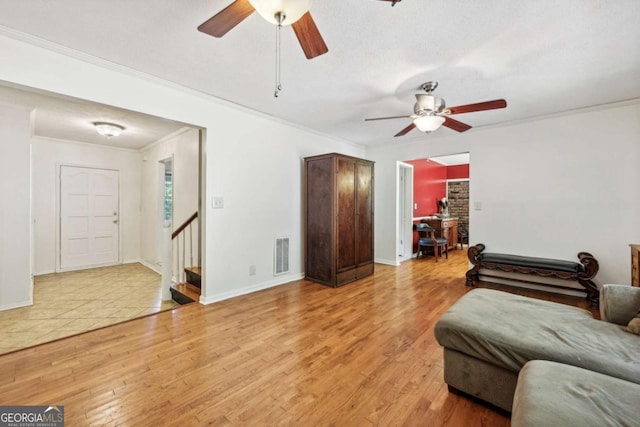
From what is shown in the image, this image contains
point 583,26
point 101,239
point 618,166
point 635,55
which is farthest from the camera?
point 101,239

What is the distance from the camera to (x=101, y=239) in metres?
5.46

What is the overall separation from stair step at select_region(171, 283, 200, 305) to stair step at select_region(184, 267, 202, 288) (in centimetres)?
6

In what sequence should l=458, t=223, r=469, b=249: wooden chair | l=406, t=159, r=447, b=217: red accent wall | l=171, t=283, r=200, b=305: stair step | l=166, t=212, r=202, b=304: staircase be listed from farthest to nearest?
l=458, t=223, r=469, b=249: wooden chair < l=406, t=159, r=447, b=217: red accent wall < l=166, t=212, r=202, b=304: staircase < l=171, t=283, r=200, b=305: stair step

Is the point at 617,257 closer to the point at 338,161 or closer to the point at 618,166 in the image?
the point at 618,166

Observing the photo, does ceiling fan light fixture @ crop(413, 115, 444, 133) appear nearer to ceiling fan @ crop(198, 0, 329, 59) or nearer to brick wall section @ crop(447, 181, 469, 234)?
ceiling fan @ crop(198, 0, 329, 59)

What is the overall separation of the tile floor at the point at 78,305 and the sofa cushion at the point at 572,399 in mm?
3472

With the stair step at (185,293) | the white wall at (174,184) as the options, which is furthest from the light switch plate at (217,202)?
the stair step at (185,293)

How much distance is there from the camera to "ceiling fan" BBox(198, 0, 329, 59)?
50.4 inches

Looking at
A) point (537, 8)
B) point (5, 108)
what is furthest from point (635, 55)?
point (5, 108)

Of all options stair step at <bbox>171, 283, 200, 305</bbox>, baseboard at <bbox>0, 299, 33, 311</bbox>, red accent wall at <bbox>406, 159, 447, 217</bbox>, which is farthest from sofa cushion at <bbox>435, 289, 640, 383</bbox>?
red accent wall at <bbox>406, 159, 447, 217</bbox>

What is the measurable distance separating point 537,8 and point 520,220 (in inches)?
123

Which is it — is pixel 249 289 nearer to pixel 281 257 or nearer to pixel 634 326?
pixel 281 257

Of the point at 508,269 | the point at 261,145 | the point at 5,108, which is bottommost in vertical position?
the point at 508,269

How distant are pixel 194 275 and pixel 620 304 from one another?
13.8 ft
